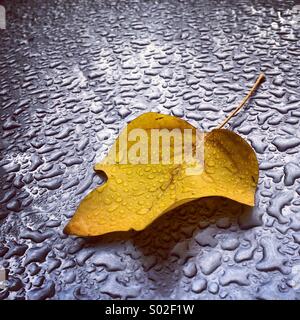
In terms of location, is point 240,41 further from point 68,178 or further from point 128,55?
point 68,178

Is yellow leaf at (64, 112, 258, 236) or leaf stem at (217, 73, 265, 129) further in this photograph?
leaf stem at (217, 73, 265, 129)

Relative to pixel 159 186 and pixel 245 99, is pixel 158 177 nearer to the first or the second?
pixel 159 186

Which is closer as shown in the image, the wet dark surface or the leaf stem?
the wet dark surface

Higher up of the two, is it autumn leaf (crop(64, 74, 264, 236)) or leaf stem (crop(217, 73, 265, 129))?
leaf stem (crop(217, 73, 265, 129))
